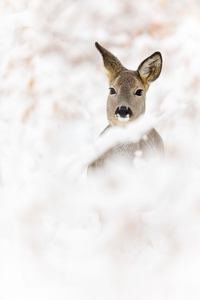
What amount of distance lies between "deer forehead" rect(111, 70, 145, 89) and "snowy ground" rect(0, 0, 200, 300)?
2.9 inches

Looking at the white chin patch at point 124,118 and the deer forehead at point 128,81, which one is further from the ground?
the deer forehead at point 128,81

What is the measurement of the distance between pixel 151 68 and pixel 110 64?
6 centimetres

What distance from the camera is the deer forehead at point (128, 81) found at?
137 cm

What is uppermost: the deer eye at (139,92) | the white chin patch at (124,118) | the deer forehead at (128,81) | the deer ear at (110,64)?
the deer ear at (110,64)

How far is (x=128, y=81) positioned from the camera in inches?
54.2

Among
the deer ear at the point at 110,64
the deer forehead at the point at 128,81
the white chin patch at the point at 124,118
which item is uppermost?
the deer ear at the point at 110,64

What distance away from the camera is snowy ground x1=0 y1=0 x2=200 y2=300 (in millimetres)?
1349

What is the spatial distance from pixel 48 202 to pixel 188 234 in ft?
0.74

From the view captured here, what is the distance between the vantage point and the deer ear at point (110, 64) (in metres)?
1.37

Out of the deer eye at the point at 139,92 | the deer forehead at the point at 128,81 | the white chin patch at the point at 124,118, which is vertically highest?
the deer forehead at the point at 128,81

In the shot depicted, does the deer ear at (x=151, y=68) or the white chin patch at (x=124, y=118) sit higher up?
the deer ear at (x=151, y=68)

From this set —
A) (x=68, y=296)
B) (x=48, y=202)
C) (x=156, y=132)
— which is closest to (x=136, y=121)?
(x=156, y=132)

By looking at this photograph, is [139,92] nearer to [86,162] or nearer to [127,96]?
[127,96]

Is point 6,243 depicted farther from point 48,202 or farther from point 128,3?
point 128,3
